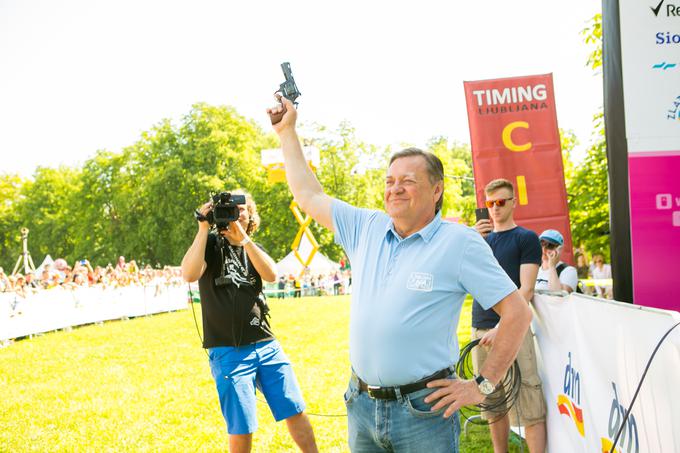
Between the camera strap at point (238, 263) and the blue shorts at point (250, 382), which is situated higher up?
the camera strap at point (238, 263)

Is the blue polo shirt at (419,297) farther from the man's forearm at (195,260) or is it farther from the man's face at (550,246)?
the man's face at (550,246)

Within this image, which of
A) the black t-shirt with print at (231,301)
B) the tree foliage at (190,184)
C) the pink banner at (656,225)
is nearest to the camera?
the pink banner at (656,225)

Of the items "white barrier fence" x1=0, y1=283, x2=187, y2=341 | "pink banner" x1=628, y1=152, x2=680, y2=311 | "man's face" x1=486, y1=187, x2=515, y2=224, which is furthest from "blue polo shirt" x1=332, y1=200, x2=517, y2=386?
"white barrier fence" x1=0, y1=283, x2=187, y2=341

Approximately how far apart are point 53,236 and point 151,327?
4887 cm

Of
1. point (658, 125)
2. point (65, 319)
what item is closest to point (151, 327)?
point (65, 319)

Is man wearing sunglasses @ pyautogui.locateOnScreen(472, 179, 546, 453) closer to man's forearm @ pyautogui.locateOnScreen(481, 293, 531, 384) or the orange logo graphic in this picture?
the orange logo graphic

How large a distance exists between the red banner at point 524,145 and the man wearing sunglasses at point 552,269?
0.87 metres

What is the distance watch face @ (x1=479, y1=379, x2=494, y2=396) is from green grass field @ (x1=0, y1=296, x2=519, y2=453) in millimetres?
3116

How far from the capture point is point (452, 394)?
254cm

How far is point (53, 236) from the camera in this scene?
200 feet

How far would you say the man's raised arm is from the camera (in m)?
3.19

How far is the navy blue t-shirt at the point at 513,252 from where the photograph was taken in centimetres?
453

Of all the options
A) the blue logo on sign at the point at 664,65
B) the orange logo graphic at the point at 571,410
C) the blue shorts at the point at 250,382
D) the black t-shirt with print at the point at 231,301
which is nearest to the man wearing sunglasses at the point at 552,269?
the orange logo graphic at the point at 571,410

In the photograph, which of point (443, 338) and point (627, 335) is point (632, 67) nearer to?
point (627, 335)
